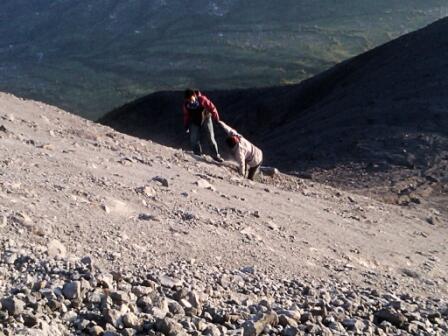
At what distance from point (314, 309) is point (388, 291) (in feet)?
6.09

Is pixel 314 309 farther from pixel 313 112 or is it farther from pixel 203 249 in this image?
pixel 313 112

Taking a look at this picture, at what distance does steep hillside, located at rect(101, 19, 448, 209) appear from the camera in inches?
686

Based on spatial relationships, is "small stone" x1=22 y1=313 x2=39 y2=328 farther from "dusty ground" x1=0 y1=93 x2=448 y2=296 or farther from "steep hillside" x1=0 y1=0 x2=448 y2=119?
"steep hillside" x1=0 y1=0 x2=448 y2=119

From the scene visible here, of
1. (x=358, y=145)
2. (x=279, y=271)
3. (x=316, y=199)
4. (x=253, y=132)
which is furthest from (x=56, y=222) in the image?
(x=253, y=132)

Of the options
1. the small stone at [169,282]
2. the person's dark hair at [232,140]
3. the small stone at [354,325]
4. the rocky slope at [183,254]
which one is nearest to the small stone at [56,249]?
the rocky slope at [183,254]

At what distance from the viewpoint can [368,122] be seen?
21578 mm

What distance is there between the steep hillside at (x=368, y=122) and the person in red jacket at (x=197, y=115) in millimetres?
4222

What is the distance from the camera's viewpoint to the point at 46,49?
103562 mm

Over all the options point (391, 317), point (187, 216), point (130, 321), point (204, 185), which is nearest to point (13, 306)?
point (130, 321)

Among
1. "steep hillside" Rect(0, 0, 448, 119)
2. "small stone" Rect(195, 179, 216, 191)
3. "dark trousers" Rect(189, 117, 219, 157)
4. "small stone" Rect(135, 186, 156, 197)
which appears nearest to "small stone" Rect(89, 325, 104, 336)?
"small stone" Rect(135, 186, 156, 197)

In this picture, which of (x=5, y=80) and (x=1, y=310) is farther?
(x=5, y=80)

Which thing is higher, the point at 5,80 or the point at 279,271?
the point at 279,271

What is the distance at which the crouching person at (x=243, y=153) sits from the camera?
40.8ft

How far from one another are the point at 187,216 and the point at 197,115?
17.5ft
